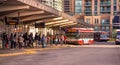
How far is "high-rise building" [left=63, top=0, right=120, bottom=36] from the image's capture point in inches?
5310

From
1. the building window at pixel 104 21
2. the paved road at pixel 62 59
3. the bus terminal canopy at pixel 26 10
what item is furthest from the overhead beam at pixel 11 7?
the building window at pixel 104 21

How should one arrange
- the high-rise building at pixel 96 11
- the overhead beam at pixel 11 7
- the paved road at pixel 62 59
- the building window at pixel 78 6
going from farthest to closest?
1. the building window at pixel 78 6
2. the high-rise building at pixel 96 11
3. the overhead beam at pixel 11 7
4. the paved road at pixel 62 59

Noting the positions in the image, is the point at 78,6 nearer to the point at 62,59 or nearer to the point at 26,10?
the point at 26,10

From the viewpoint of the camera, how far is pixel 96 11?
5546 inches

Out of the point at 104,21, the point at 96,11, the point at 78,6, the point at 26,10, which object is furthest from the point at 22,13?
the point at 78,6

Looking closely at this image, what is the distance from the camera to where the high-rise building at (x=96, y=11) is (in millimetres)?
134875

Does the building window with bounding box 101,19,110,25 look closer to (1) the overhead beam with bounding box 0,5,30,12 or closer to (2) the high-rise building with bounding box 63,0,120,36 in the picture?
(2) the high-rise building with bounding box 63,0,120,36

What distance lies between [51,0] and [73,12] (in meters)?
13.6

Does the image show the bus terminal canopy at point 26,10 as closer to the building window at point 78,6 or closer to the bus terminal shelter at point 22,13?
the bus terminal shelter at point 22,13

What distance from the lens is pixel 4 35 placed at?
36219mm

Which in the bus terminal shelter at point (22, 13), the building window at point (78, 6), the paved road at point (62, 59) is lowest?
the paved road at point (62, 59)

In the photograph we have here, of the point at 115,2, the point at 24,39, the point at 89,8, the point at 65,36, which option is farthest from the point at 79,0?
the point at 24,39

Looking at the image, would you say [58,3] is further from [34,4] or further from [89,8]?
[34,4]

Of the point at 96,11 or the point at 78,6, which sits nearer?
the point at 96,11
